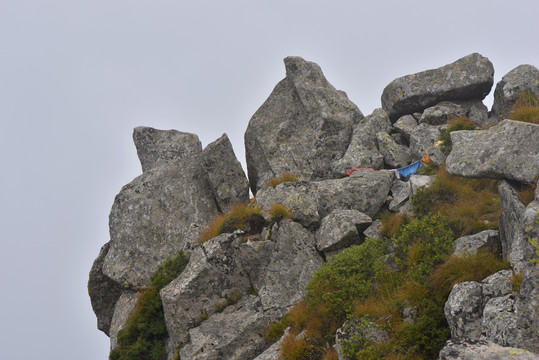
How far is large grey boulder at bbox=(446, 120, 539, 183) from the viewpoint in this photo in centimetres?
1470

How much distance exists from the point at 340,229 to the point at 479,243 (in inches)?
241

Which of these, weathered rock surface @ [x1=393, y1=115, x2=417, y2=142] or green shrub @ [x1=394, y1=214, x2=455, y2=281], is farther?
weathered rock surface @ [x1=393, y1=115, x2=417, y2=142]

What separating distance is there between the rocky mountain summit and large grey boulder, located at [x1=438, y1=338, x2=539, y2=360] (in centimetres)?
3

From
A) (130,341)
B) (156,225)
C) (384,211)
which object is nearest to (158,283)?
(130,341)

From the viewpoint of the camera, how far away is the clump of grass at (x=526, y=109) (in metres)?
19.0

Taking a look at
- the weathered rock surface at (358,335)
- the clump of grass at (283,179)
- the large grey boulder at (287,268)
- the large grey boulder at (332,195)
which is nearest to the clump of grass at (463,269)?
the weathered rock surface at (358,335)

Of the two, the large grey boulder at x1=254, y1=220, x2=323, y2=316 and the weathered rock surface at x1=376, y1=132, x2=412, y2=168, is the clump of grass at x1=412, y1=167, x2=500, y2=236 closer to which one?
the large grey boulder at x1=254, y1=220, x2=323, y2=316

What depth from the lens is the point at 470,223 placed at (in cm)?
1531

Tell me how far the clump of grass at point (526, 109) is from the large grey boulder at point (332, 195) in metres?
A: 6.35

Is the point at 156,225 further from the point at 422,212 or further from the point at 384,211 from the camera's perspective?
the point at 422,212

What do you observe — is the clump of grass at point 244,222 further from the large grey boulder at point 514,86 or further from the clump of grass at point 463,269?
the large grey boulder at point 514,86

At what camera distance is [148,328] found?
19.1 metres

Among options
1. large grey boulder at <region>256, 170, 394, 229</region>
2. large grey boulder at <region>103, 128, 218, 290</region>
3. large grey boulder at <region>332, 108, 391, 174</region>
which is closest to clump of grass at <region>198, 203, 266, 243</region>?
large grey boulder at <region>256, 170, 394, 229</region>

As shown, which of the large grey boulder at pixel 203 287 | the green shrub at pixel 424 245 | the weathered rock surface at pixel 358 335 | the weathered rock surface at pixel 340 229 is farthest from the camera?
the weathered rock surface at pixel 340 229
